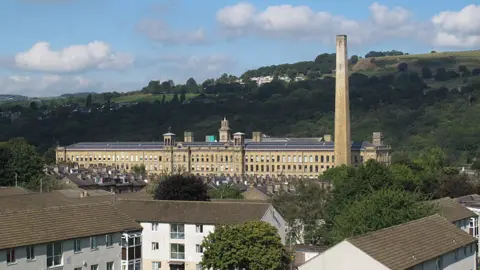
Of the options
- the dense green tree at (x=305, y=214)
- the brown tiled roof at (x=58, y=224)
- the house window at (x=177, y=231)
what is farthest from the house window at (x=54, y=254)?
the dense green tree at (x=305, y=214)

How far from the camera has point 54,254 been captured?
3669cm

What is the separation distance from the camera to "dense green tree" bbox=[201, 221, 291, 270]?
4609 centimetres

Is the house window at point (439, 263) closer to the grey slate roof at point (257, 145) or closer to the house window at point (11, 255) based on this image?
the house window at point (11, 255)

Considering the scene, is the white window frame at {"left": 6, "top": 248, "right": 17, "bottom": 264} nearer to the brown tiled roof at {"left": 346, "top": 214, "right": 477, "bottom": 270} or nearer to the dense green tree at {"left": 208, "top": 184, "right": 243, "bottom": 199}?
the brown tiled roof at {"left": 346, "top": 214, "right": 477, "bottom": 270}

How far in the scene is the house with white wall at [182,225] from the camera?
178ft

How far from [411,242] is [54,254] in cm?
1511

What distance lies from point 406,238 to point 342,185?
114 ft

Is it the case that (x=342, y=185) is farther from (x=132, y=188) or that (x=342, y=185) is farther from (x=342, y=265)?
(x=132, y=188)

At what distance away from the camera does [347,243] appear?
33781mm

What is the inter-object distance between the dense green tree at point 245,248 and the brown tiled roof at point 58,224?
21.1ft

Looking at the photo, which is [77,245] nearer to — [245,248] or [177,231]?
[245,248]

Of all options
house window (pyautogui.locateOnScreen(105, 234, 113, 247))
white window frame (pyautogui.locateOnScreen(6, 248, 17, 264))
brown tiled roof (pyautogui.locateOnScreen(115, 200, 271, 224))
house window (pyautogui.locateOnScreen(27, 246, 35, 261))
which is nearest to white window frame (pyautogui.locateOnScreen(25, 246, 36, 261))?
house window (pyautogui.locateOnScreen(27, 246, 35, 261))

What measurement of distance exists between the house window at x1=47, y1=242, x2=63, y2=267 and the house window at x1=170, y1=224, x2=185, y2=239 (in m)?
18.3

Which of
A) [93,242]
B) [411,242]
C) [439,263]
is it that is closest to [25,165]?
[93,242]
